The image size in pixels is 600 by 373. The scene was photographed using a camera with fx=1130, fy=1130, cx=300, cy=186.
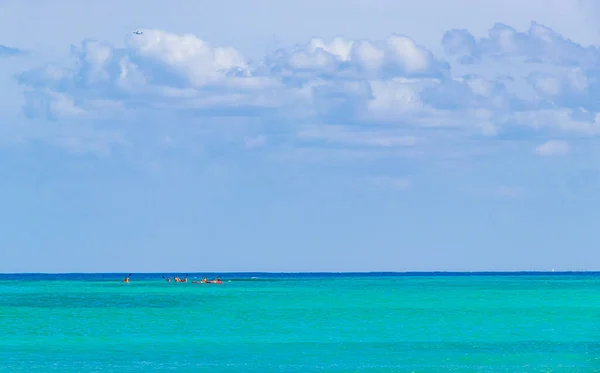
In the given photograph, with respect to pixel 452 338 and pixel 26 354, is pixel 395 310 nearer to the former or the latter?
pixel 452 338

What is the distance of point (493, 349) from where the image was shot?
190ft

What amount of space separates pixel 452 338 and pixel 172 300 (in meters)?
51.5

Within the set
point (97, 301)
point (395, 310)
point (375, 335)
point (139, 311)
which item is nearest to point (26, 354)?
point (375, 335)

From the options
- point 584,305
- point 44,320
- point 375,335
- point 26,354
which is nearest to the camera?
point 26,354

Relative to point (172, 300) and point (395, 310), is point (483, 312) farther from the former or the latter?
point (172, 300)

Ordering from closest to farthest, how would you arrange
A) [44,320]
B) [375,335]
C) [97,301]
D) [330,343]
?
[330,343], [375,335], [44,320], [97,301]

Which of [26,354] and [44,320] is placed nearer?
[26,354]

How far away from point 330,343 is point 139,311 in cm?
3301

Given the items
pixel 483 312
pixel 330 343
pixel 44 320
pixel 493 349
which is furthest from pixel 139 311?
pixel 493 349

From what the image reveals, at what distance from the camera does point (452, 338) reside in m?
64.3

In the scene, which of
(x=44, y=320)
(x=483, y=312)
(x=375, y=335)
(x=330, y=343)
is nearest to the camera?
(x=330, y=343)

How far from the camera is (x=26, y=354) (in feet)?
183

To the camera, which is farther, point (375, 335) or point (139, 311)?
point (139, 311)

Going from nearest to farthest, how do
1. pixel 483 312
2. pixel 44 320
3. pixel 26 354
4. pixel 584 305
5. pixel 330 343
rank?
pixel 26 354 < pixel 330 343 < pixel 44 320 < pixel 483 312 < pixel 584 305
